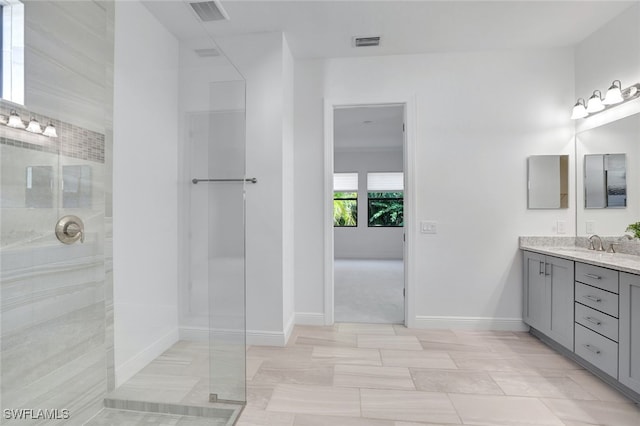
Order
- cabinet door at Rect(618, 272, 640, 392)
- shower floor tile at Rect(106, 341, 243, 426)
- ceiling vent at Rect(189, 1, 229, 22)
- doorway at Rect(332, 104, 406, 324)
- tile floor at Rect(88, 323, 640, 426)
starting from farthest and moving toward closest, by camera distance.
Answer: doorway at Rect(332, 104, 406, 324)
ceiling vent at Rect(189, 1, 229, 22)
cabinet door at Rect(618, 272, 640, 392)
tile floor at Rect(88, 323, 640, 426)
shower floor tile at Rect(106, 341, 243, 426)

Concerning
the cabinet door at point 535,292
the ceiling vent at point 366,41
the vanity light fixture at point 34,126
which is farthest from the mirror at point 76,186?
the cabinet door at point 535,292

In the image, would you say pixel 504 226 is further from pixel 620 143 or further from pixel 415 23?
pixel 415 23

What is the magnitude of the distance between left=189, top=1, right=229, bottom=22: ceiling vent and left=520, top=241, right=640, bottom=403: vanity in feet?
10.3

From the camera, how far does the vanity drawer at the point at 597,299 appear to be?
1.96 m

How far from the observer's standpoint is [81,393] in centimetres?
113

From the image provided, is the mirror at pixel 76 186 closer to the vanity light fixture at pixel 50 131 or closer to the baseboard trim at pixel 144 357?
the vanity light fixture at pixel 50 131

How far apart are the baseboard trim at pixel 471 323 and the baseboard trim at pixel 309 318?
0.94 meters

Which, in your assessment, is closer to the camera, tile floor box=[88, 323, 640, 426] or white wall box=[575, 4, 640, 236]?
tile floor box=[88, 323, 640, 426]

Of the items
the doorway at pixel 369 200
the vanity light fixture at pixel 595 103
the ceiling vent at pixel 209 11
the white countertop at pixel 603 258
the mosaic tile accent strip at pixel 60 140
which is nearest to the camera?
the mosaic tile accent strip at pixel 60 140

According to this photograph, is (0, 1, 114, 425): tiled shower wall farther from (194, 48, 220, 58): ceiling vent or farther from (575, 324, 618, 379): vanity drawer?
(575, 324, 618, 379): vanity drawer

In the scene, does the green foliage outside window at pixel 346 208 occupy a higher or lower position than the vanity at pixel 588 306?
higher

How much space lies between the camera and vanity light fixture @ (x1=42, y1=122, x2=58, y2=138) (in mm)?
948

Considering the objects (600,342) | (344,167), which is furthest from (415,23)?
(344,167)

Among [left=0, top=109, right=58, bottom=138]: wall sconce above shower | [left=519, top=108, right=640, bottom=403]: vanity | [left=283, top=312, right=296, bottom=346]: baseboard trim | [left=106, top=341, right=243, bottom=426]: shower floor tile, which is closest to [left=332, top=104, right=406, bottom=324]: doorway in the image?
[left=283, top=312, right=296, bottom=346]: baseboard trim
